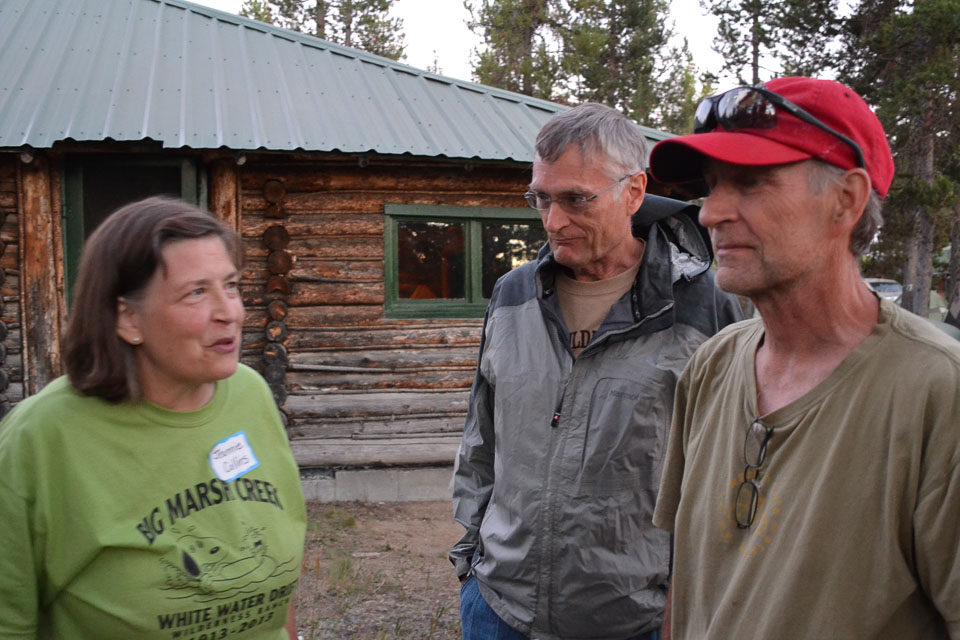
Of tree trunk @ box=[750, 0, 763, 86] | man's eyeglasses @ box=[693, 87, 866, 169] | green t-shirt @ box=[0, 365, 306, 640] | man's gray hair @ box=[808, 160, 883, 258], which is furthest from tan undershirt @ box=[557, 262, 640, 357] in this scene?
tree trunk @ box=[750, 0, 763, 86]

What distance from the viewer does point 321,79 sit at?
8180 millimetres

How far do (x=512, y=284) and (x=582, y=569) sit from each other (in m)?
0.92

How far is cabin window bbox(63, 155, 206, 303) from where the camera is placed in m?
6.75

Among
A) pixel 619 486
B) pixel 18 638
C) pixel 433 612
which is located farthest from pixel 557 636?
pixel 433 612

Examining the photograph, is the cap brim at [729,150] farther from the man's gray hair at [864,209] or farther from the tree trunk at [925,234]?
the tree trunk at [925,234]

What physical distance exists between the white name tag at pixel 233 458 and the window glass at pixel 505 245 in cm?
592

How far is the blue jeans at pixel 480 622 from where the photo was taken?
2.25 m

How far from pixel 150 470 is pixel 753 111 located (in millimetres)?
1562

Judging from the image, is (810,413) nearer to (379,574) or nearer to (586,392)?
(586,392)

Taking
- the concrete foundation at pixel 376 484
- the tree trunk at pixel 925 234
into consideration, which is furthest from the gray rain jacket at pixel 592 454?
the tree trunk at pixel 925 234

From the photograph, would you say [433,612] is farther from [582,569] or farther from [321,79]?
[321,79]

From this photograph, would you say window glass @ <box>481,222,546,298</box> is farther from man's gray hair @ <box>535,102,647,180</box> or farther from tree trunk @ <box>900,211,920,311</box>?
tree trunk @ <box>900,211,920,311</box>

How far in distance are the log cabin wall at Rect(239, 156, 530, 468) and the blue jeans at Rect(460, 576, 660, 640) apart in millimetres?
5181

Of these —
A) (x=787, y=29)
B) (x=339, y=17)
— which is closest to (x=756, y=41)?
(x=787, y=29)
